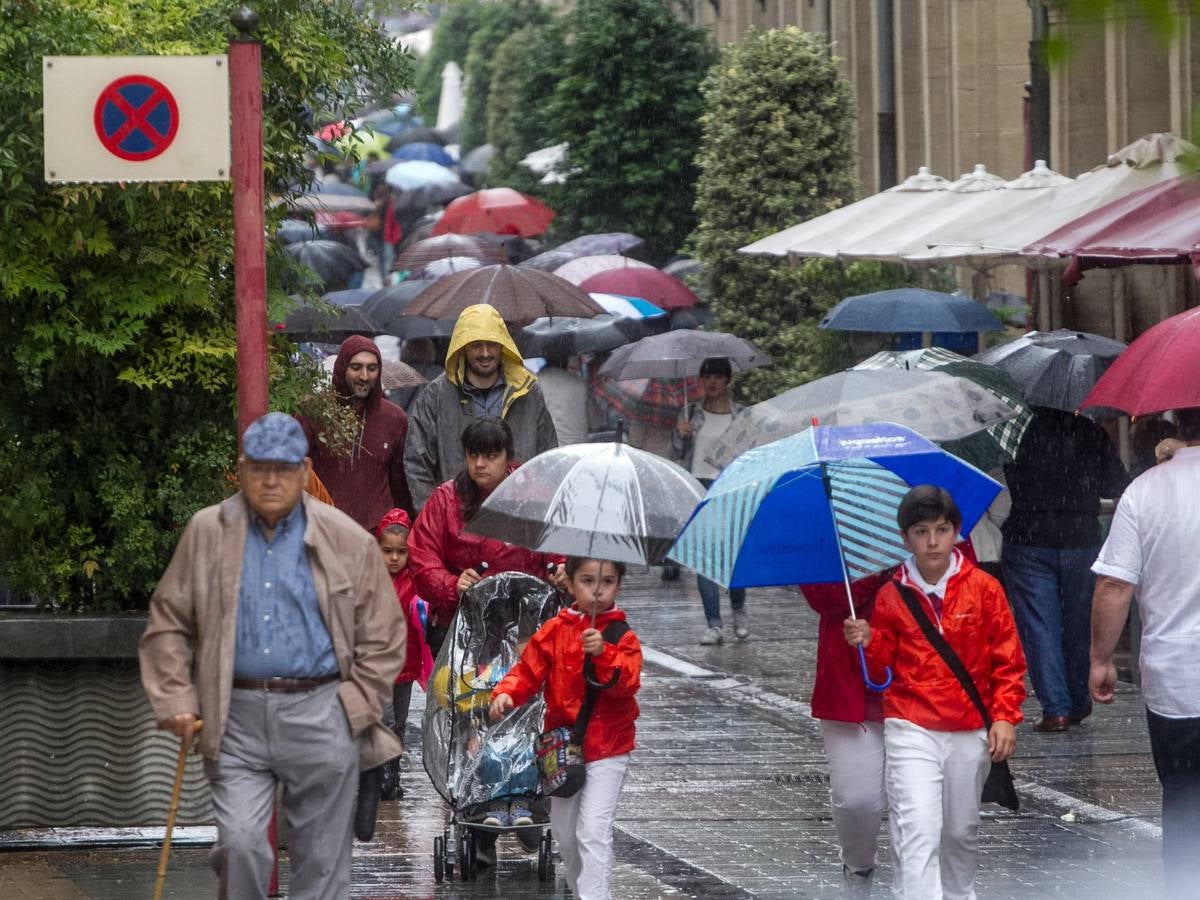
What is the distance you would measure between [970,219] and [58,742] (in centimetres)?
805

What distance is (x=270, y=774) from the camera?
5.92 meters

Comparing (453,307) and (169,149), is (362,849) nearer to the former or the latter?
(169,149)

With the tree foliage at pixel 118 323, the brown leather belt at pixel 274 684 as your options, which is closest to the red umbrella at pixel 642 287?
Answer: the tree foliage at pixel 118 323

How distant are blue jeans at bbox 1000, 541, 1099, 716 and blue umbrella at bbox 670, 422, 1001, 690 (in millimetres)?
4287

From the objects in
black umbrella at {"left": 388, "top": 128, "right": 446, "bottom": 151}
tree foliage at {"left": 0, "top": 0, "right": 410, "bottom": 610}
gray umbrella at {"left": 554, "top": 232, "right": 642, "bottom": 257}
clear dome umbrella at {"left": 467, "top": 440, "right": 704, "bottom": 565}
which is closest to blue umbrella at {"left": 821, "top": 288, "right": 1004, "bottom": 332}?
tree foliage at {"left": 0, "top": 0, "right": 410, "bottom": 610}

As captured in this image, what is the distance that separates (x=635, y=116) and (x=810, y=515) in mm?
21279

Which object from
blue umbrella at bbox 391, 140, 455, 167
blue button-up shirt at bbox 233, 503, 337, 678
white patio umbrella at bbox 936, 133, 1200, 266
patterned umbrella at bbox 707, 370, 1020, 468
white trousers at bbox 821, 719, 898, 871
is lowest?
white trousers at bbox 821, 719, 898, 871

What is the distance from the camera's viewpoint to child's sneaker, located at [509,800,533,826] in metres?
→ 7.64

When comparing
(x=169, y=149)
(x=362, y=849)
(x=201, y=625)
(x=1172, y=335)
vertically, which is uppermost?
(x=169, y=149)

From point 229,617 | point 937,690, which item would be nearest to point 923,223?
point 937,690

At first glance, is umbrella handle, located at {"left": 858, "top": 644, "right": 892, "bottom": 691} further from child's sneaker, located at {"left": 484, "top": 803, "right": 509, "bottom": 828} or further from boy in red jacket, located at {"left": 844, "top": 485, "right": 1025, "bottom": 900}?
child's sneaker, located at {"left": 484, "top": 803, "right": 509, "bottom": 828}

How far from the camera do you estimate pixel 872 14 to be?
28.4 metres

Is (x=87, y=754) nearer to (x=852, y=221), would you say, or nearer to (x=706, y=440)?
(x=706, y=440)

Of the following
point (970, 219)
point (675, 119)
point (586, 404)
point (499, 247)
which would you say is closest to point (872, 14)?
point (675, 119)
